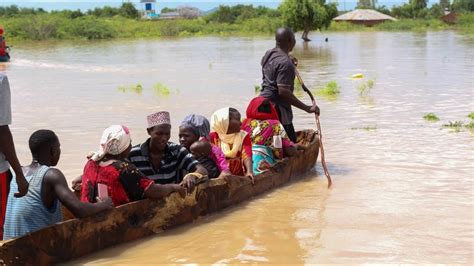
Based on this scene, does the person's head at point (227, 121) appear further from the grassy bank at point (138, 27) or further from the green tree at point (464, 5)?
the green tree at point (464, 5)

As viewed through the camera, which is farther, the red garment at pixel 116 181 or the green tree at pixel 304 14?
the green tree at pixel 304 14

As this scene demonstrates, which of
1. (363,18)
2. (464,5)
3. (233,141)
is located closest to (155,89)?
(233,141)

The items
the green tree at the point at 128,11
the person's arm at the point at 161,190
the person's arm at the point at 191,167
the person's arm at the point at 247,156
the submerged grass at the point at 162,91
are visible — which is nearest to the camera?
the person's arm at the point at 161,190

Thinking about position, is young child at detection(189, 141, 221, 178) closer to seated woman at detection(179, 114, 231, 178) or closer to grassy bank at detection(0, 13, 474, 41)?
seated woman at detection(179, 114, 231, 178)

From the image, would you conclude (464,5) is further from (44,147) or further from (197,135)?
(44,147)

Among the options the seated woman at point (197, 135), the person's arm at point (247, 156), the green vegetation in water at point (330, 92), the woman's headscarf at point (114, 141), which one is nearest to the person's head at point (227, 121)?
the person's arm at point (247, 156)

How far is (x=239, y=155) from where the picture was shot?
5805mm

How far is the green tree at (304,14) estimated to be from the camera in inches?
1469

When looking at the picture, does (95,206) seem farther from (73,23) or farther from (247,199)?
(73,23)

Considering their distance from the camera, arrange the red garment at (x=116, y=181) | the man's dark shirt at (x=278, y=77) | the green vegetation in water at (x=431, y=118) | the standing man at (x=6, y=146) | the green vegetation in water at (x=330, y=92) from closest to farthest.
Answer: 1. the standing man at (x=6, y=146)
2. the red garment at (x=116, y=181)
3. the man's dark shirt at (x=278, y=77)
4. the green vegetation in water at (x=431, y=118)
5. the green vegetation in water at (x=330, y=92)

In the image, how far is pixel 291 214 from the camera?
18.9ft

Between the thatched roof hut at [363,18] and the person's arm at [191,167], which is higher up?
the thatched roof hut at [363,18]

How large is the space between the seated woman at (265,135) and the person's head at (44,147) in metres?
2.50

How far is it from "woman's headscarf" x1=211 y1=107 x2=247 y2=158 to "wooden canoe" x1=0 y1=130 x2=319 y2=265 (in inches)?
10.5
